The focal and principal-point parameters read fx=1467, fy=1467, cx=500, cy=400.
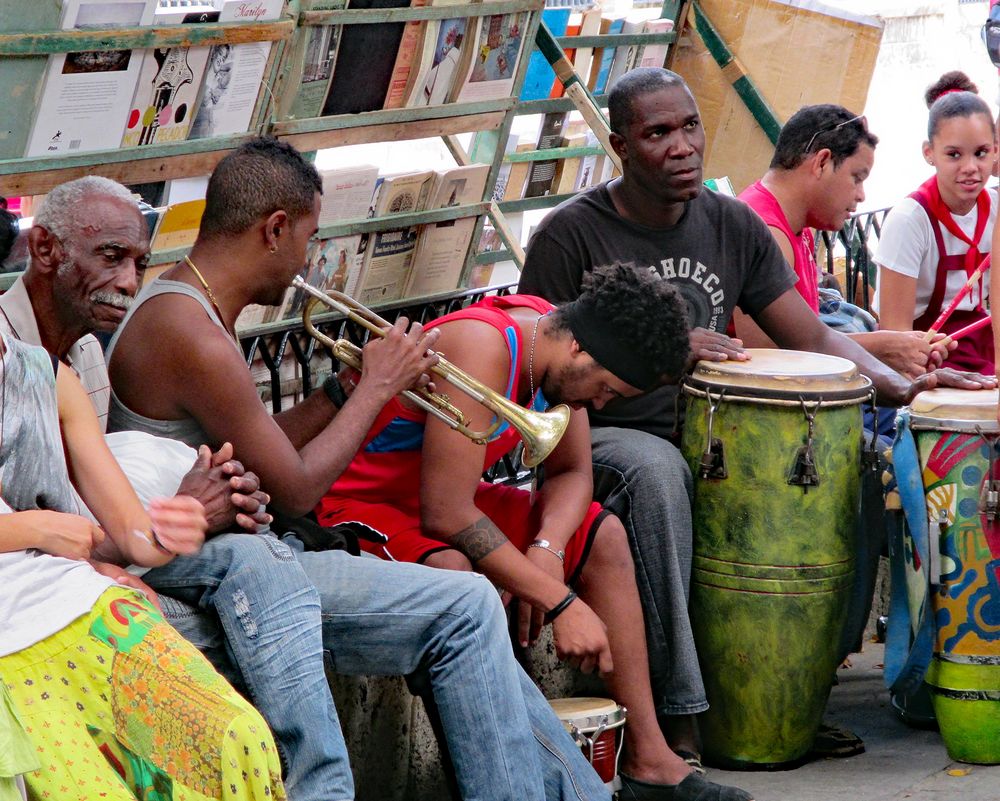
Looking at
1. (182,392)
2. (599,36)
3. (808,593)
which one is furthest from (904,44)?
(182,392)

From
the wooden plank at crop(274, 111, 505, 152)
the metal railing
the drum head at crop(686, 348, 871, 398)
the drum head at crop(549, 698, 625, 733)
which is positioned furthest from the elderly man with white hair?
the metal railing

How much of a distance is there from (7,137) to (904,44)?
48.2 ft

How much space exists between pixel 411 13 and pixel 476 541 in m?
2.06

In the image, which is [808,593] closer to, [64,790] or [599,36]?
[64,790]

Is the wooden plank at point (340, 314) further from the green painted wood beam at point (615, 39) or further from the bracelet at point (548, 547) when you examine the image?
the green painted wood beam at point (615, 39)

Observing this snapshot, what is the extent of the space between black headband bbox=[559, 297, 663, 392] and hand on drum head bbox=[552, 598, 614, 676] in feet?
1.80

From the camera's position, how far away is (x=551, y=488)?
368 cm

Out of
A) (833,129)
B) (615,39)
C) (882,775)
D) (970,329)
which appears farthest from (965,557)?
(615,39)

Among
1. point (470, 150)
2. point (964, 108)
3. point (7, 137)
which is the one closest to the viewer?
point (7, 137)

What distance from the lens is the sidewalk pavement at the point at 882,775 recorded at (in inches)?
149

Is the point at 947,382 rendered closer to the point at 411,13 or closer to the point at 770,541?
the point at 770,541

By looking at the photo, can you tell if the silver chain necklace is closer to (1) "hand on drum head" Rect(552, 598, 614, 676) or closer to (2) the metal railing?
(1) "hand on drum head" Rect(552, 598, 614, 676)

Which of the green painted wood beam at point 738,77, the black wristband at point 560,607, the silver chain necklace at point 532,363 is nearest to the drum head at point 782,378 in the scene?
the silver chain necklace at point 532,363

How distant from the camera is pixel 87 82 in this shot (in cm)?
386
